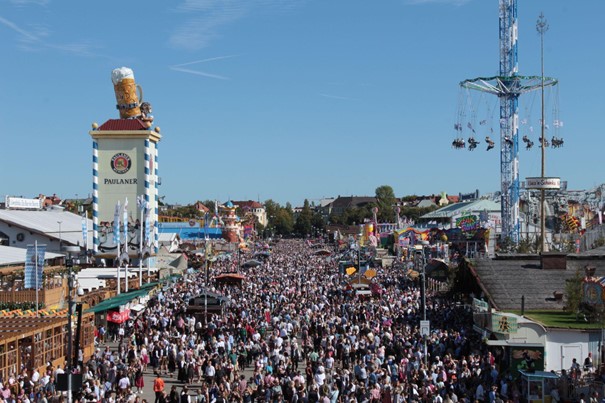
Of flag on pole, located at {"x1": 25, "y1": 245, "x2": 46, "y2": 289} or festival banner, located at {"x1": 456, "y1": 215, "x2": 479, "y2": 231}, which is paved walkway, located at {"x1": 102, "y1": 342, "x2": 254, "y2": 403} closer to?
flag on pole, located at {"x1": 25, "y1": 245, "x2": 46, "y2": 289}

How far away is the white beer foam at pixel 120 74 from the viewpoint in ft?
227

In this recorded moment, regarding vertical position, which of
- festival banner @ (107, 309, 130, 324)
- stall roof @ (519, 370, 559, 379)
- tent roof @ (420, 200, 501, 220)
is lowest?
festival banner @ (107, 309, 130, 324)

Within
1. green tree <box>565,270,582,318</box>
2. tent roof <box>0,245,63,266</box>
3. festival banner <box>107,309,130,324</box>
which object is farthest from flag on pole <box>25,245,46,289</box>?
green tree <box>565,270,582,318</box>

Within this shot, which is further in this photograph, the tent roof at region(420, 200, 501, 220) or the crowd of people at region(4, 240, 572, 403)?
the tent roof at region(420, 200, 501, 220)

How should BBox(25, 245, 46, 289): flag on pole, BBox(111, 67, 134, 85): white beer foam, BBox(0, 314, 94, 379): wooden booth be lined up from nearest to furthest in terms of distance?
BBox(0, 314, 94, 379): wooden booth, BBox(25, 245, 46, 289): flag on pole, BBox(111, 67, 134, 85): white beer foam

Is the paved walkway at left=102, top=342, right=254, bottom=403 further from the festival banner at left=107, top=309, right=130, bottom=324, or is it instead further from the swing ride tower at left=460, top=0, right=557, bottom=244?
the swing ride tower at left=460, top=0, right=557, bottom=244

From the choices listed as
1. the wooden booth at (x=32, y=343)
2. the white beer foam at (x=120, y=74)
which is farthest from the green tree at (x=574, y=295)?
the white beer foam at (x=120, y=74)

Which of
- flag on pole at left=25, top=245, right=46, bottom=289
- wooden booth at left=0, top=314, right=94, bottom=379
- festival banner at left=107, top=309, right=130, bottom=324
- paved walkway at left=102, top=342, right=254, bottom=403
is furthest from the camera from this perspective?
festival banner at left=107, top=309, right=130, bottom=324

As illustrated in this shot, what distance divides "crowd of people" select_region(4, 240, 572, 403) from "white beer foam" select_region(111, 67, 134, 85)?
3476 centimetres

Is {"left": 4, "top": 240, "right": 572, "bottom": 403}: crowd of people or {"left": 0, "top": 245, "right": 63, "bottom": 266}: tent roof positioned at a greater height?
{"left": 0, "top": 245, "right": 63, "bottom": 266}: tent roof

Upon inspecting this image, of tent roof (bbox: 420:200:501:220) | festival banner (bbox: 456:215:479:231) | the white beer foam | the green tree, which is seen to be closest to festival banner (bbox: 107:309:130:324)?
the green tree

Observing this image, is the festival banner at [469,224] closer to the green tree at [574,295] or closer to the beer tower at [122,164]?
the beer tower at [122,164]

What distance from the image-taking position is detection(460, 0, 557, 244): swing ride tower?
7556 cm

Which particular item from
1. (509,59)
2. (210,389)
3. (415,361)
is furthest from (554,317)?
(509,59)
